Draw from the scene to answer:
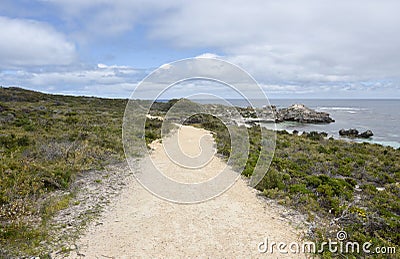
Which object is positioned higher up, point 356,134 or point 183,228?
point 356,134

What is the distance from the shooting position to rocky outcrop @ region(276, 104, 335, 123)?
1914 inches

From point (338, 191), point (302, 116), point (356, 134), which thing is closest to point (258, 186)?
point (338, 191)

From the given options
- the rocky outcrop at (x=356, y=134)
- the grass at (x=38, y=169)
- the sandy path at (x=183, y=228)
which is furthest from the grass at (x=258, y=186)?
the rocky outcrop at (x=356, y=134)

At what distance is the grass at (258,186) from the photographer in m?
6.46

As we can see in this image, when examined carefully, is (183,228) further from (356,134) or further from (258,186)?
(356,134)

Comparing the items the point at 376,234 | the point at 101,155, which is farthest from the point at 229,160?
the point at 376,234

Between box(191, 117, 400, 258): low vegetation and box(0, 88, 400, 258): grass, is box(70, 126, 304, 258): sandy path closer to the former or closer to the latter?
box(0, 88, 400, 258): grass

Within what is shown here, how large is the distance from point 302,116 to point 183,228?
47.2 m

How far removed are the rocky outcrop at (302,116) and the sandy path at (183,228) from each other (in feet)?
139

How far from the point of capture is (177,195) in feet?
27.9

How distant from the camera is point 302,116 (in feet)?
164

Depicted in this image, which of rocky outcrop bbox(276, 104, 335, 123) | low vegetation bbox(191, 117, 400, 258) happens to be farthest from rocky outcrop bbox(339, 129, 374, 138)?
low vegetation bbox(191, 117, 400, 258)

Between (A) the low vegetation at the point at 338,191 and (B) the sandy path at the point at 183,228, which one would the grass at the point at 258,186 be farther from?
(B) the sandy path at the point at 183,228

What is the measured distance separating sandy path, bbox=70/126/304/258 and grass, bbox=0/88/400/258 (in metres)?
0.86
